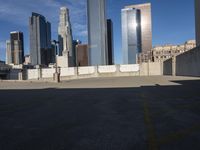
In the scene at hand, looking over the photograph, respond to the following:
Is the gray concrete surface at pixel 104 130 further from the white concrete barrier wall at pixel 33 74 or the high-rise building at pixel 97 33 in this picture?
the high-rise building at pixel 97 33

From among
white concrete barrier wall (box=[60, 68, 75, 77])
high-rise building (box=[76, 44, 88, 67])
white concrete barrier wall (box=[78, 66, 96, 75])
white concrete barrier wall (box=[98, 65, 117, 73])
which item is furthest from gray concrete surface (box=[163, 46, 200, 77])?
high-rise building (box=[76, 44, 88, 67])

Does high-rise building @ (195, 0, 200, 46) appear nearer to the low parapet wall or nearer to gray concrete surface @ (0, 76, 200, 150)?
the low parapet wall

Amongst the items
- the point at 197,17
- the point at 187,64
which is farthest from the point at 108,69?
the point at 187,64

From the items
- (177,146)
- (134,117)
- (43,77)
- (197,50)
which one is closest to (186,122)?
(134,117)

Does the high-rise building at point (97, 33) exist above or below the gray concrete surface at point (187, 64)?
above

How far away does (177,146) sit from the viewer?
5098 mm

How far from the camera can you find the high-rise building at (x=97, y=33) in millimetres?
175125

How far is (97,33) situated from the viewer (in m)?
181

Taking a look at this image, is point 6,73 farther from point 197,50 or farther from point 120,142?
point 120,142

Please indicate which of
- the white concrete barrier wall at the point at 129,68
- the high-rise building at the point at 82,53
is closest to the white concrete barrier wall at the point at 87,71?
the white concrete barrier wall at the point at 129,68

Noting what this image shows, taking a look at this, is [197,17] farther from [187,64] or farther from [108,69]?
[108,69]

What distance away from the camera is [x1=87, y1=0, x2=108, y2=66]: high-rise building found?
175 m

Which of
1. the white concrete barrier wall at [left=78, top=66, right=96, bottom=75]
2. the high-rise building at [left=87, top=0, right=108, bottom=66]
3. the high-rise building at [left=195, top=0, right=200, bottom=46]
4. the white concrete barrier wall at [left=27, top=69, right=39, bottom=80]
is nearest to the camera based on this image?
the high-rise building at [left=195, top=0, right=200, bottom=46]

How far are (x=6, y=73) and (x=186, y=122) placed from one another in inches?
4865
